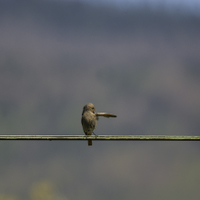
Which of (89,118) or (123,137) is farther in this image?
(89,118)

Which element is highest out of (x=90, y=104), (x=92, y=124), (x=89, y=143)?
(x=90, y=104)

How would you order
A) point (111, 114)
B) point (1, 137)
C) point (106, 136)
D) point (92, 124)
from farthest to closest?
point (92, 124) → point (111, 114) → point (106, 136) → point (1, 137)

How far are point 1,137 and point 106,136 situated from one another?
2.24 metres

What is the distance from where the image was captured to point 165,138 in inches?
256

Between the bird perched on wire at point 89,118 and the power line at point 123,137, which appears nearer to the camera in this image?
the power line at point 123,137

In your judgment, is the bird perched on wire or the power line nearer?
the power line

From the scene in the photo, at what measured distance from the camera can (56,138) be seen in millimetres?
6531

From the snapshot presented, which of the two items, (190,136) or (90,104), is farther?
(90,104)

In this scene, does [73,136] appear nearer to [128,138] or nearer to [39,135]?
[39,135]

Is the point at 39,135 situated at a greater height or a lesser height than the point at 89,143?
greater

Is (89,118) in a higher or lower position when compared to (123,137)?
lower

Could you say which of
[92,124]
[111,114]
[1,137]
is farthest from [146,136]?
[92,124]

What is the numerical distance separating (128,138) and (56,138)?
156cm

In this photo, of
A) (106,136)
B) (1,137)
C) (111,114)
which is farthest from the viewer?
(111,114)
